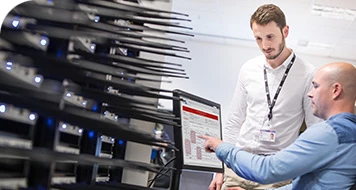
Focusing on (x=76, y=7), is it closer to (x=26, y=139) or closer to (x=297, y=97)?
(x=26, y=139)

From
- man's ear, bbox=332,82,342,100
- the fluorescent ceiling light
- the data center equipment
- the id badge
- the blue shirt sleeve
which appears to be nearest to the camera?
the data center equipment

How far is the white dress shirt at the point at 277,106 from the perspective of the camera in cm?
225

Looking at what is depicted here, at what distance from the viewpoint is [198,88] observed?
30.7 feet

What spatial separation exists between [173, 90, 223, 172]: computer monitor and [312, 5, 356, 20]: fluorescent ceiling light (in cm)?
492

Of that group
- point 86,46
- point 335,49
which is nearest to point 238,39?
point 335,49

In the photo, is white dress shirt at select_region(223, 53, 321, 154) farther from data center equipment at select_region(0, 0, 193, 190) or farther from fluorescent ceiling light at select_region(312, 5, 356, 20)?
fluorescent ceiling light at select_region(312, 5, 356, 20)

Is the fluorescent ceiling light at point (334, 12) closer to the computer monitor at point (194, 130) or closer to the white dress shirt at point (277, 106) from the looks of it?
the white dress shirt at point (277, 106)

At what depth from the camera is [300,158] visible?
1.67 meters

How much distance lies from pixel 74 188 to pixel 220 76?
8625 millimetres

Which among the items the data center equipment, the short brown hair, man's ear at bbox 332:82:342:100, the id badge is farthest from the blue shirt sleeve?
the data center equipment

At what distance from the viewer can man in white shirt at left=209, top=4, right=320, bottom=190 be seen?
7.35 ft

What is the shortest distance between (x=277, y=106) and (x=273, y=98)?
0.05m

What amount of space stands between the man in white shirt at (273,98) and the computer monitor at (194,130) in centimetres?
29

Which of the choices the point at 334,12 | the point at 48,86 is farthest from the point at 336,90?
the point at 334,12
